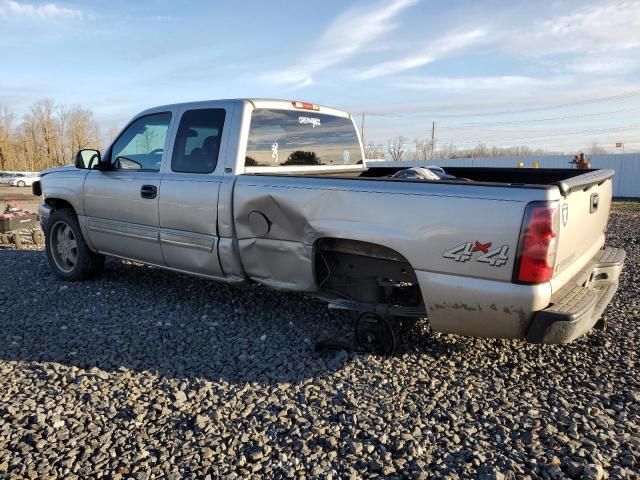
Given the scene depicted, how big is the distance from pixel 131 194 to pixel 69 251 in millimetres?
1731

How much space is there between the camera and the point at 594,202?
3.95 m

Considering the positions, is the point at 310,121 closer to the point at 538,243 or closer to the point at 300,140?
the point at 300,140

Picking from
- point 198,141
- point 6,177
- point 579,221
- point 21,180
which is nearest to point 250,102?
point 198,141

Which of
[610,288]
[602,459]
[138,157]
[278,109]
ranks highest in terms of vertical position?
[278,109]

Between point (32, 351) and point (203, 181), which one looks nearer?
point (32, 351)

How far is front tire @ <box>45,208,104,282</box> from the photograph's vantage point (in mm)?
6125

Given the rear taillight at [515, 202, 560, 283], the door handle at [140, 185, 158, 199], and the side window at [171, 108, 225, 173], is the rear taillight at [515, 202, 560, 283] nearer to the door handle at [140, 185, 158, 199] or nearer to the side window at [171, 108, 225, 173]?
the side window at [171, 108, 225, 173]

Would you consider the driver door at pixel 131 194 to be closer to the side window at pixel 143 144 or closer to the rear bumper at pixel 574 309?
the side window at pixel 143 144

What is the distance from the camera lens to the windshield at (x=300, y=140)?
4758mm

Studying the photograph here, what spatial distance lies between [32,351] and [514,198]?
381 centimetres

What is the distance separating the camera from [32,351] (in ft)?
13.3

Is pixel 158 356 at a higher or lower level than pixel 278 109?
lower

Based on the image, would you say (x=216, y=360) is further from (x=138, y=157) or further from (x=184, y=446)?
(x=138, y=157)

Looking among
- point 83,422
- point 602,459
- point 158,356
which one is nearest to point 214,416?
point 83,422
